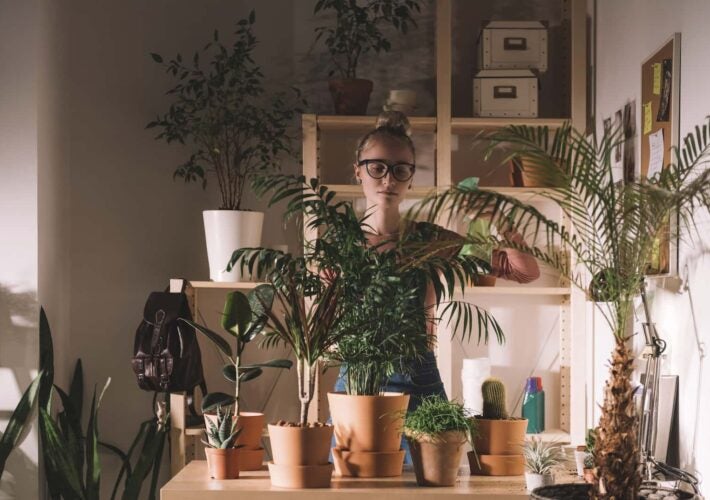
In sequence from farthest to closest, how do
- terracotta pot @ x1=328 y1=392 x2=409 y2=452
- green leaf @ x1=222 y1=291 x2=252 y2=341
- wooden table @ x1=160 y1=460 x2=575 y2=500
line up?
green leaf @ x1=222 y1=291 x2=252 y2=341 → terracotta pot @ x1=328 y1=392 x2=409 y2=452 → wooden table @ x1=160 y1=460 x2=575 y2=500

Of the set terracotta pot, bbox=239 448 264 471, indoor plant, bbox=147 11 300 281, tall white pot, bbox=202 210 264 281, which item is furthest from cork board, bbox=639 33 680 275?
tall white pot, bbox=202 210 264 281

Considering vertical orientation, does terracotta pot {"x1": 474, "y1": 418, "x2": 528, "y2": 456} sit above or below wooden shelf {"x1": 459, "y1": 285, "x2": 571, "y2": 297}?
below

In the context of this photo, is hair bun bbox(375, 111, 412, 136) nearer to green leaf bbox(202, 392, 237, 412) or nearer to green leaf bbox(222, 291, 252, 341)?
green leaf bbox(222, 291, 252, 341)

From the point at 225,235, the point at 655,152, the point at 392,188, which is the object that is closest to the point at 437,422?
the point at 392,188

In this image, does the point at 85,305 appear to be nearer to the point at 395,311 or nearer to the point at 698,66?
the point at 395,311

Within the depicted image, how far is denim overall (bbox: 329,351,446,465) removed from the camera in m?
2.97

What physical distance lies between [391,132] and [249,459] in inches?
45.2

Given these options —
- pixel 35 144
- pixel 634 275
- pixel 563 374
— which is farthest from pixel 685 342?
pixel 35 144

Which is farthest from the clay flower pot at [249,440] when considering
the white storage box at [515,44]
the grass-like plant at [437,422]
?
the white storage box at [515,44]

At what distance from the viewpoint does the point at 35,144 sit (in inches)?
147

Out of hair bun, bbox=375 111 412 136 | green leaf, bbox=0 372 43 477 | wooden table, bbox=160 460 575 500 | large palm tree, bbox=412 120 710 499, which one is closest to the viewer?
large palm tree, bbox=412 120 710 499

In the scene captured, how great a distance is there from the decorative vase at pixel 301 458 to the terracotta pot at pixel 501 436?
0.46m

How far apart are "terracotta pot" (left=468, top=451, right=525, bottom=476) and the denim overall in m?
0.32

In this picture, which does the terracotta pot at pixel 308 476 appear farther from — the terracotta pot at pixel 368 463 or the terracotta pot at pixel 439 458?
the terracotta pot at pixel 439 458
